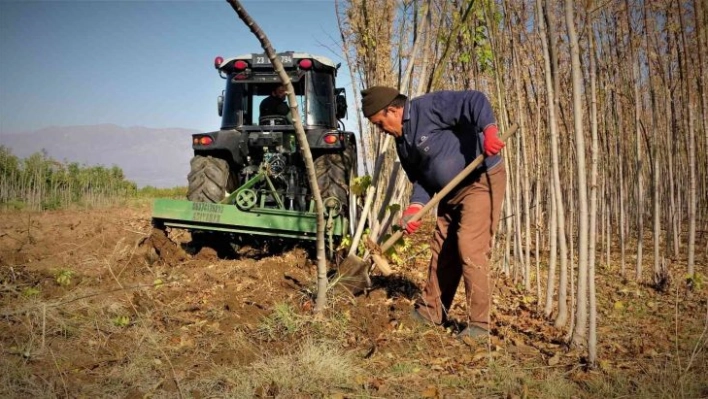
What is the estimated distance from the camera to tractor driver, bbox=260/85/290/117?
18.5 ft

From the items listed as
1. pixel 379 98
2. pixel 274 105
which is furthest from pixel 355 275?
pixel 274 105

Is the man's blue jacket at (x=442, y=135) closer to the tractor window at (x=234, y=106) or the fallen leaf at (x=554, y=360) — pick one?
the fallen leaf at (x=554, y=360)

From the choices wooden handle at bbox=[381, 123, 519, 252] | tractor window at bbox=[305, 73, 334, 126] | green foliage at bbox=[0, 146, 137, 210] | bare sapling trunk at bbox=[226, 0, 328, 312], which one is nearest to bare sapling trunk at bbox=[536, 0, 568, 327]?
wooden handle at bbox=[381, 123, 519, 252]

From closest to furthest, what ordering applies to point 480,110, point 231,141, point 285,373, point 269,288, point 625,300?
point 285,373 < point 480,110 < point 269,288 < point 625,300 < point 231,141

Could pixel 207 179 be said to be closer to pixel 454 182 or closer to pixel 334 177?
pixel 334 177

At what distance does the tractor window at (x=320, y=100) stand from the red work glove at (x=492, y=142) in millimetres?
2914

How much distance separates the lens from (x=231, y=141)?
5398 millimetres

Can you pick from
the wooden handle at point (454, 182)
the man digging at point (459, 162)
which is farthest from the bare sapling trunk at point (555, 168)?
the man digging at point (459, 162)

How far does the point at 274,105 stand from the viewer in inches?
225

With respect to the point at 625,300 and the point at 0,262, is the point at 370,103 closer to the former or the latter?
the point at 625,300

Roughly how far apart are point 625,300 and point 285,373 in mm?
3242

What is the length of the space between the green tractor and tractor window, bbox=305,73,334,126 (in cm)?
1

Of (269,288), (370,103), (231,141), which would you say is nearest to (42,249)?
(231,141)

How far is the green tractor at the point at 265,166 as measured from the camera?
15.5 feet
